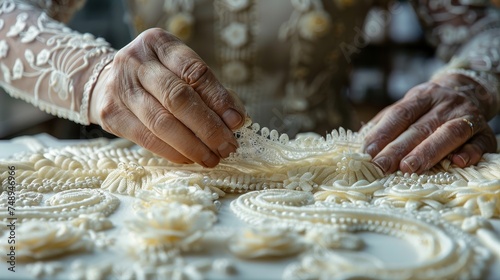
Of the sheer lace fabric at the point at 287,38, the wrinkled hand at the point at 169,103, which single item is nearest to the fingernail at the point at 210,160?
the wrinkled hand at the point at 169,103

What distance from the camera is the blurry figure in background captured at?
2.46 ft

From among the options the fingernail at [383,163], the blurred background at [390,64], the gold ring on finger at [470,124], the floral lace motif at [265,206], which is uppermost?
the blurred background at [390,64]

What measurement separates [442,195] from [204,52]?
78 centimetres

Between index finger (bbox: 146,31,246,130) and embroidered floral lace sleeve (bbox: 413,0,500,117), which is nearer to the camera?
index finger (bbox: 146,31,246,130)

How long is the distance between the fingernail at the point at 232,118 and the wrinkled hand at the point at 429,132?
198mm

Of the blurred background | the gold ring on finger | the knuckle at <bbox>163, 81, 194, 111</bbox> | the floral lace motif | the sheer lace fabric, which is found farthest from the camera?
the blurred background

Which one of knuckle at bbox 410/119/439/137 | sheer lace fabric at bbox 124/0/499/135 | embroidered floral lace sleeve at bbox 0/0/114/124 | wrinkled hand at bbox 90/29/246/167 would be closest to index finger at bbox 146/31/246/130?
wrinkled hand at bbox 90/29/246/167

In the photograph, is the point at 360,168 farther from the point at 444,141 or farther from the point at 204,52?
the point at 204,52

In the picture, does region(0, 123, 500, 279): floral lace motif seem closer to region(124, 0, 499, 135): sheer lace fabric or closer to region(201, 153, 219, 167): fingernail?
region(201, 153, 219, 167): fingernail

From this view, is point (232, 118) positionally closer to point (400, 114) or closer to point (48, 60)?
point (400, 114)

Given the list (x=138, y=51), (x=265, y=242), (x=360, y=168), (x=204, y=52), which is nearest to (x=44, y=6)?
(x=204, y=52)

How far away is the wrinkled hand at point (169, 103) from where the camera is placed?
0.73m

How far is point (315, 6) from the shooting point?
1280 millimetres

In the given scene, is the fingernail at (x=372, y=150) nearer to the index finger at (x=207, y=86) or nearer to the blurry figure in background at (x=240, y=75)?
the blurry figure in background at (x=240, y=75)
